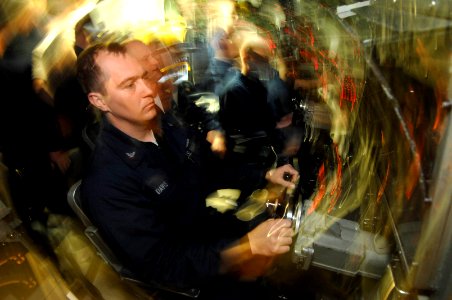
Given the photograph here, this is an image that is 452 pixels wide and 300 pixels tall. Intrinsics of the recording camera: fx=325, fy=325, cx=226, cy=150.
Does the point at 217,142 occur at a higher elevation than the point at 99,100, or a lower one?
lower

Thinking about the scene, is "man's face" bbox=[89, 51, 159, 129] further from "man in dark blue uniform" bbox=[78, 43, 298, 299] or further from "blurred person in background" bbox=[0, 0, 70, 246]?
"blurred person in background" bbox=[0, 0, 70, 246]

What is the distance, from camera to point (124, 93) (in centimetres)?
193

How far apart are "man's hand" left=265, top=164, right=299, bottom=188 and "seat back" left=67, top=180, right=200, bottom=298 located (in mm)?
831

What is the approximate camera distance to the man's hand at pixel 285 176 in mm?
2086

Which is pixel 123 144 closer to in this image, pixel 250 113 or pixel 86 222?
pixel 86 222

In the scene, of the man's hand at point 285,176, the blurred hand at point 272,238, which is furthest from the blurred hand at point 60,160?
the blurred hand at point 272,238

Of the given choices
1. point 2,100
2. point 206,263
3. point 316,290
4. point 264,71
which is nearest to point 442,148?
point 206,263

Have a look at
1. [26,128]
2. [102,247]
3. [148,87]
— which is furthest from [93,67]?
[26,128]

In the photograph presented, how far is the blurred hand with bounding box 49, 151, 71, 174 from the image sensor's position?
2955 millimetres

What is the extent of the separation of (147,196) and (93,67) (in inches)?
32.0

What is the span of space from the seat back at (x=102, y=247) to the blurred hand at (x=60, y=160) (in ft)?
4.35

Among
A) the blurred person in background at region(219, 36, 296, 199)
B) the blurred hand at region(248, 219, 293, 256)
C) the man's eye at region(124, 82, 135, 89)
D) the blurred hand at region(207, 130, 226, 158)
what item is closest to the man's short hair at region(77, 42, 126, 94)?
the man's eye at region(124, 82, 135, 89)

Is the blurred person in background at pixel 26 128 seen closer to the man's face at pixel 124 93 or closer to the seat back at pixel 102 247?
the man's face at pixel 124 93

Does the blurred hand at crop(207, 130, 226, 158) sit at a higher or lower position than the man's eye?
lower
